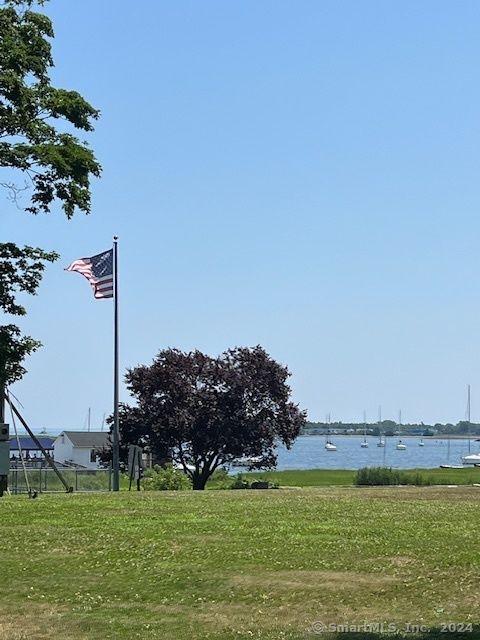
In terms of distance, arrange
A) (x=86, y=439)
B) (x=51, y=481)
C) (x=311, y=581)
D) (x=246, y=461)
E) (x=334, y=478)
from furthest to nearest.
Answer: (x=86, y=439)
(x=334, y=478)
(x=246, y=461)
(x=51, y=481)
(x=311, y=581)

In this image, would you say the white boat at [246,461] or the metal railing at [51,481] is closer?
the metal railing at [51,481]

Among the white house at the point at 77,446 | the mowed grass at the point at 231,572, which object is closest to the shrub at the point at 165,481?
the mowed grass at the point at 231,572

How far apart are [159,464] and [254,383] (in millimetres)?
5936

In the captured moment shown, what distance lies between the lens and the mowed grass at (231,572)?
35.2 feet

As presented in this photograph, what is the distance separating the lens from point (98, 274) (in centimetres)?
3528

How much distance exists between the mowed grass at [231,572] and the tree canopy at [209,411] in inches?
1067

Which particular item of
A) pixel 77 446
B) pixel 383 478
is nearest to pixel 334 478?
pixel 383 478

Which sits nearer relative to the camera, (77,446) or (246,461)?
(246,461)

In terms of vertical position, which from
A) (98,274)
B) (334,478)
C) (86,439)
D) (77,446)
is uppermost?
(98,274)

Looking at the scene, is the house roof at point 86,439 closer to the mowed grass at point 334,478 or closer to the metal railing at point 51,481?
the metal railing at point 51,481

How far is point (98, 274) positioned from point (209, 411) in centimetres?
1386

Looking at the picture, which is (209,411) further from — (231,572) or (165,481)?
(231,572)

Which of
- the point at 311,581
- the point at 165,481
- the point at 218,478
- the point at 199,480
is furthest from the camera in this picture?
the point at 218,478

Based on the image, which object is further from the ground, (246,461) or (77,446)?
(77,446)
